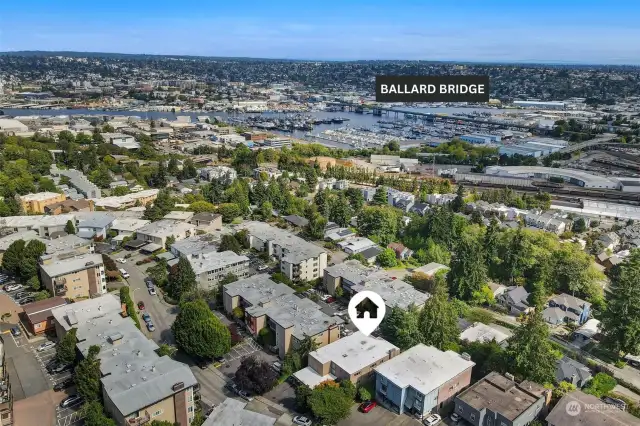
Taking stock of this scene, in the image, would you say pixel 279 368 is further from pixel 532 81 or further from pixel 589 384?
pixel 532 81

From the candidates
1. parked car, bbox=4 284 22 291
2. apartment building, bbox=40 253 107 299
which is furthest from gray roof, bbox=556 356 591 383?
parked car, bbox=4 284 22 291

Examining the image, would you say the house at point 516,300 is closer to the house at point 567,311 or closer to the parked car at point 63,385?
the house at point 567,311

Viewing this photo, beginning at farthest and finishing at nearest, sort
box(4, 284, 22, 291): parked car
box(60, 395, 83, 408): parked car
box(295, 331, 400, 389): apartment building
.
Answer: box(4, 284, 22, 291): parked car → box(295, 331, 400, 389): apartment building → box(60, 395, 83, 408): parked car

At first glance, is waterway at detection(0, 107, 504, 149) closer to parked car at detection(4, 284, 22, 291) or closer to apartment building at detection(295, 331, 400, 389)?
parked car at detection(4, 284, 22, 291)

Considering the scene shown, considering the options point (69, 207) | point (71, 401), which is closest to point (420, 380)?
point (71, 401)

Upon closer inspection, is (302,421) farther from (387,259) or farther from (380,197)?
(380,197)
